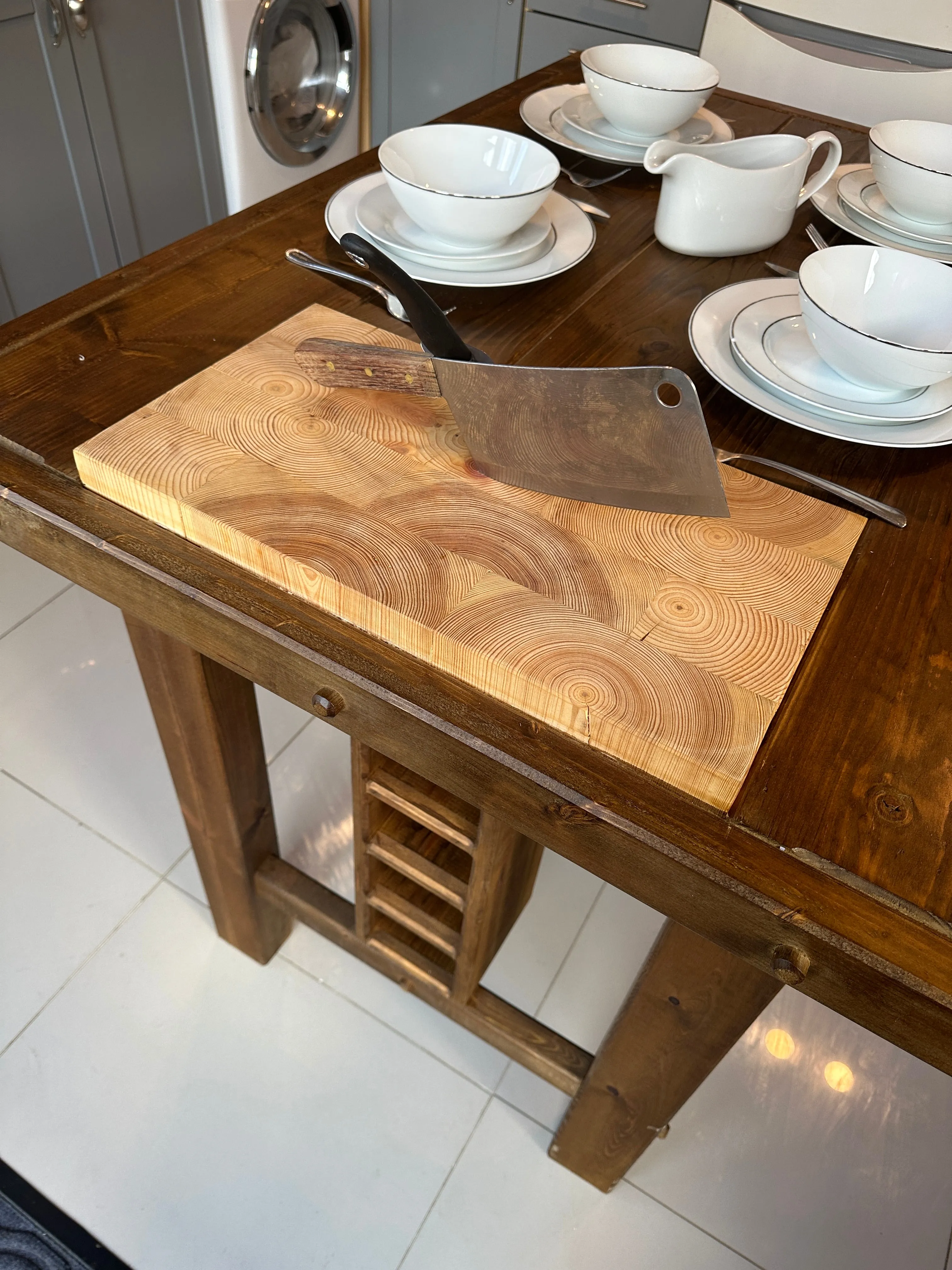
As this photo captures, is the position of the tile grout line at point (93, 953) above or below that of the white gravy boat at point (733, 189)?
below

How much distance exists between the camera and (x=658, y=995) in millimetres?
792

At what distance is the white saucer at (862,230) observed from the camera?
3.10 ft

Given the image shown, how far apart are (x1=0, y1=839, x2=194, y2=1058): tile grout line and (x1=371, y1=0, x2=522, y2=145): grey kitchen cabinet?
→ 6.92 ft

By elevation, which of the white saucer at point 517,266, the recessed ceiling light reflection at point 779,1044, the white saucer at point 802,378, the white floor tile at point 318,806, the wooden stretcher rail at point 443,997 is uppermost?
the white saucer at point 802,378

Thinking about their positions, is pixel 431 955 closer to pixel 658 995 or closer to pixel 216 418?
pixel 658 995

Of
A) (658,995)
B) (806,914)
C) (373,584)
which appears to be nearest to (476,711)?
(373,584)

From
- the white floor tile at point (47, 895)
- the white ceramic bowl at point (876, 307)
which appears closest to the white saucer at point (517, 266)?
the white ceramic bowl at point (876, 307)

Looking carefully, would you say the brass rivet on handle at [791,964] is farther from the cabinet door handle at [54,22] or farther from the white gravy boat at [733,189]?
the cabinet door handle at [54,22]

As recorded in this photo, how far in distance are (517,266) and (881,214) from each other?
44 cm

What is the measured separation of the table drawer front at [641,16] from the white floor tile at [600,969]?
1829 millimetres

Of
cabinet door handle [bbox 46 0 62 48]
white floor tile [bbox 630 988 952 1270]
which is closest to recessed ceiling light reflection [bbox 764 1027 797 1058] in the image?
white floor tile [bbox 630 988 952 1270]

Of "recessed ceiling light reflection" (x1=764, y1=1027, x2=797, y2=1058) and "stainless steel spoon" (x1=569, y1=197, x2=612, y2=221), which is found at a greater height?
"stainless steel spoon" (x1=569, y1=197, x2=612, y2=221)

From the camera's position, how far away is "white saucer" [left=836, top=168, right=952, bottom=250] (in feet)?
3.13

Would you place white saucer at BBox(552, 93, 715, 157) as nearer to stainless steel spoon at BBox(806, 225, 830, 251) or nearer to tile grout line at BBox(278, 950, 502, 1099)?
stainless steel spoon at BBox(806, 225, 830, 251)
